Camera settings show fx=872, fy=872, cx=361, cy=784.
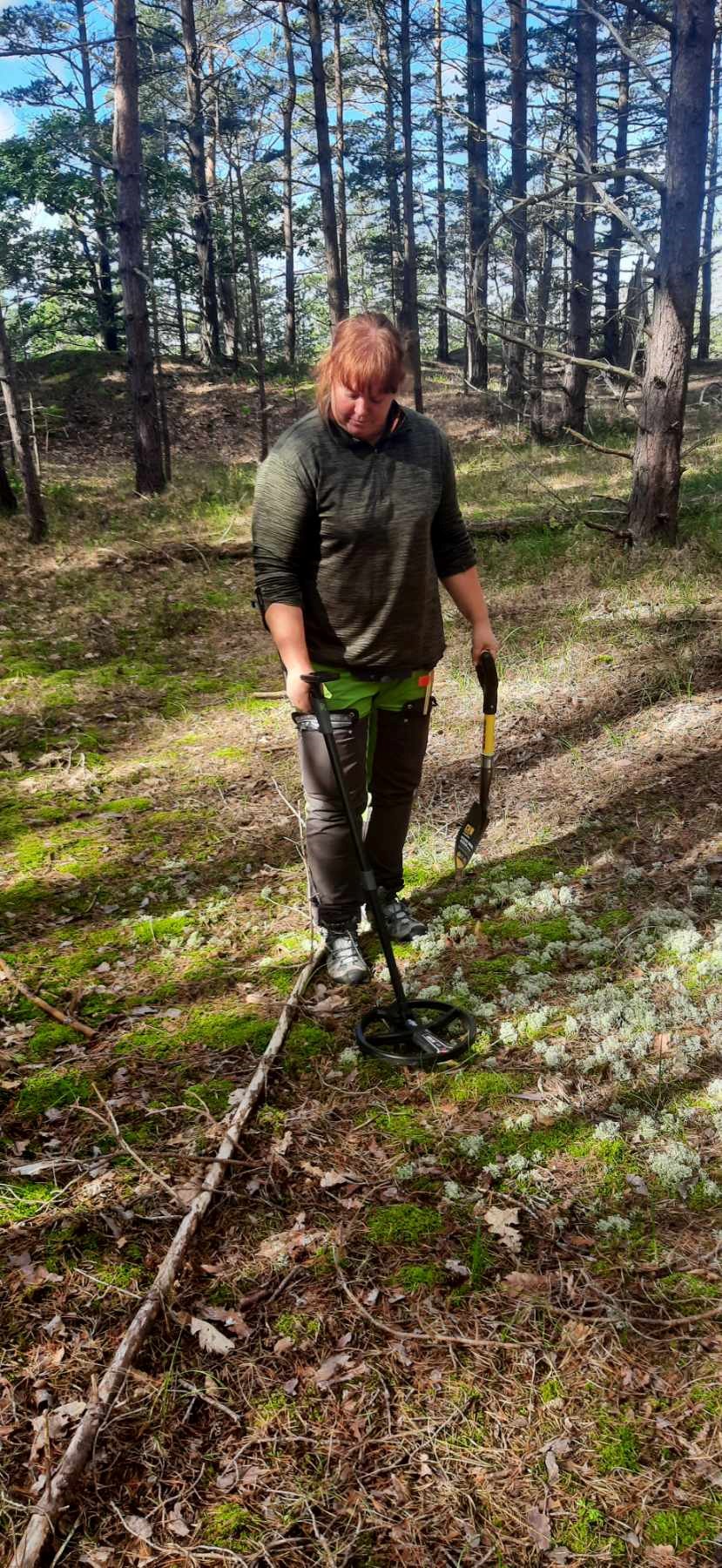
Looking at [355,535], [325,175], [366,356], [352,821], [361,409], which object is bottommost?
[352,821]

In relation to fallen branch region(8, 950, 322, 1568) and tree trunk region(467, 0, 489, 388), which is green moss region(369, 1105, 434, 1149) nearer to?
fallen branch region(8, 950, 322, 1568)

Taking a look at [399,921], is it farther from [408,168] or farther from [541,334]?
[541,334]

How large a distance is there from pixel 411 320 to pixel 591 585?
17.8 metres

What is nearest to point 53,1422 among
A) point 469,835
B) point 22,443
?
point 469,835

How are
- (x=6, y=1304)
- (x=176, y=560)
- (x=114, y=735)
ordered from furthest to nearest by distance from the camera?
(x=176, y=560), (x=114, y=735), (x=6, y=1304)

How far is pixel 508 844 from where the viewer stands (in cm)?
528

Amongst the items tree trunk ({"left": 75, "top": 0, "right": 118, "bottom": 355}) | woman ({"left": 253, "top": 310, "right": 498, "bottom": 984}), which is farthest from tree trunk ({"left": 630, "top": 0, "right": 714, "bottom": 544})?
tree trunk ({"left": 75, "top": 0, "right": 118, "bottom": 355})

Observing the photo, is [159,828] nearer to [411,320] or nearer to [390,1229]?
[390,1229]

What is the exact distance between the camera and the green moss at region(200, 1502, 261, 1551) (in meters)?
2.01

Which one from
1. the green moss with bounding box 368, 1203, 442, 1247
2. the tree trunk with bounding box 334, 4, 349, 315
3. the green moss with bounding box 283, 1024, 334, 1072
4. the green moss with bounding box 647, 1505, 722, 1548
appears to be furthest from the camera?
the tree trunk with bounding box 334, 4, 349, 315

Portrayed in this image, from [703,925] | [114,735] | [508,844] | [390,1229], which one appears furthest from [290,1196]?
[114,735]

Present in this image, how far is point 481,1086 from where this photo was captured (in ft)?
11.1

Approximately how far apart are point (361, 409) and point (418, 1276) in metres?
3.02

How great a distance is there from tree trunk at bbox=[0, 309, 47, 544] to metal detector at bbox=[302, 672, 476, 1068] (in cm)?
988
